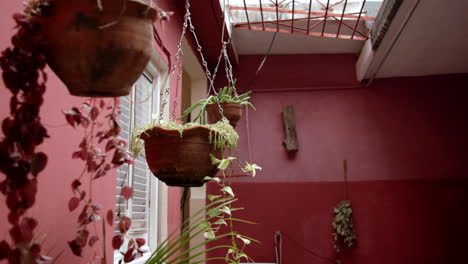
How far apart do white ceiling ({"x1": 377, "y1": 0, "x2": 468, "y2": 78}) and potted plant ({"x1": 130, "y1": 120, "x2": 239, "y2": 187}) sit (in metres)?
2.49

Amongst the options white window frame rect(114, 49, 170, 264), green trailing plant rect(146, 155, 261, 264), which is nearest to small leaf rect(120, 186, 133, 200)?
green trailing plant rect(146, 155, 261, 264)

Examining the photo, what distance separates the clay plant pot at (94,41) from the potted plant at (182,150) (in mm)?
644

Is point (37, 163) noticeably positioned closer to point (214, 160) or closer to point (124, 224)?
point (124, 224)

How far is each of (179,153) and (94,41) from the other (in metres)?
0.75

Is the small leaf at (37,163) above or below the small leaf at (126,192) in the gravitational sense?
above

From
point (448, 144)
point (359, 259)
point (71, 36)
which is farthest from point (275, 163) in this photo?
point (71, 36)

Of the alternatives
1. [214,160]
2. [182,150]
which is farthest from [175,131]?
[214,160]

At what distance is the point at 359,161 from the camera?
4.64 m

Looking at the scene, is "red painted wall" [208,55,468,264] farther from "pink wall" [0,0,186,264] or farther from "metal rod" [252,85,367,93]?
"pink wall" [0,0,186,264]

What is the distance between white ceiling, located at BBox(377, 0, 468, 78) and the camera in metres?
3.48

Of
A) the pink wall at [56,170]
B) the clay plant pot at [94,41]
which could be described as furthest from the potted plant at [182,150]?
the clay plant pot at [94,41]

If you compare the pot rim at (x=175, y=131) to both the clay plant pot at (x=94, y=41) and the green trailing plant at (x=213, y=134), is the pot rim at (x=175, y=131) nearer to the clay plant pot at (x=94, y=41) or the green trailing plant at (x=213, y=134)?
the green trailing plant at (x=213, y=134)

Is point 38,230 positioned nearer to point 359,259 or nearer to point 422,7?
point 422,7

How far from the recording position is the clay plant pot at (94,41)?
0.92m
